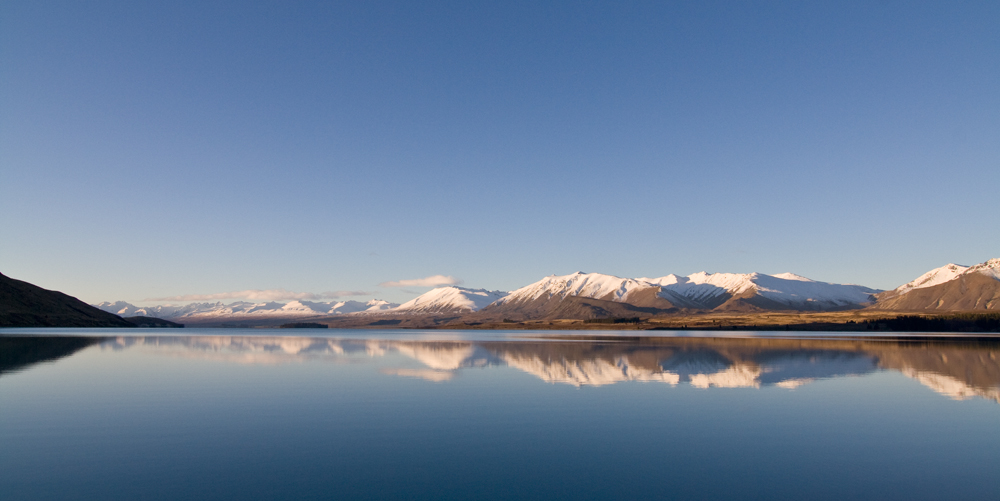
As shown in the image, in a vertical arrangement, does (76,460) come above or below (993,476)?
above

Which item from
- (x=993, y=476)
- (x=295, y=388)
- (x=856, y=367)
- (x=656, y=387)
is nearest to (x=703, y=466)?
(x=993, y=476)

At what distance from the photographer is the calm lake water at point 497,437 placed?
14773mm

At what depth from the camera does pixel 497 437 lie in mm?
20672

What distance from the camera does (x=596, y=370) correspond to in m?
44.5

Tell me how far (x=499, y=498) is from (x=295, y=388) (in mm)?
24102

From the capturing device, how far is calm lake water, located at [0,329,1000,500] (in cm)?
1477

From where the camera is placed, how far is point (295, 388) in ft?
112

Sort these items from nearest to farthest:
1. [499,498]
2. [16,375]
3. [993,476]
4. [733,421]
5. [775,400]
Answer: [499,498]
[993,476]
[733,421]
[775,400]
[16,375]

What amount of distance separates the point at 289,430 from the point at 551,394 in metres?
14.7

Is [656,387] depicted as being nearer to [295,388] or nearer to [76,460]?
[295,388]

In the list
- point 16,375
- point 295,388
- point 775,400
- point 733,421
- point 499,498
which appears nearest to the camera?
point 499,498

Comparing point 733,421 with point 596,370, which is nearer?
point 733,421

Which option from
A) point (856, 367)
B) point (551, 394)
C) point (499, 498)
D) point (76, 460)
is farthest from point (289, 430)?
point (856, 367)

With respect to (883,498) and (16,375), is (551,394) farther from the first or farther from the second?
(16,375)
